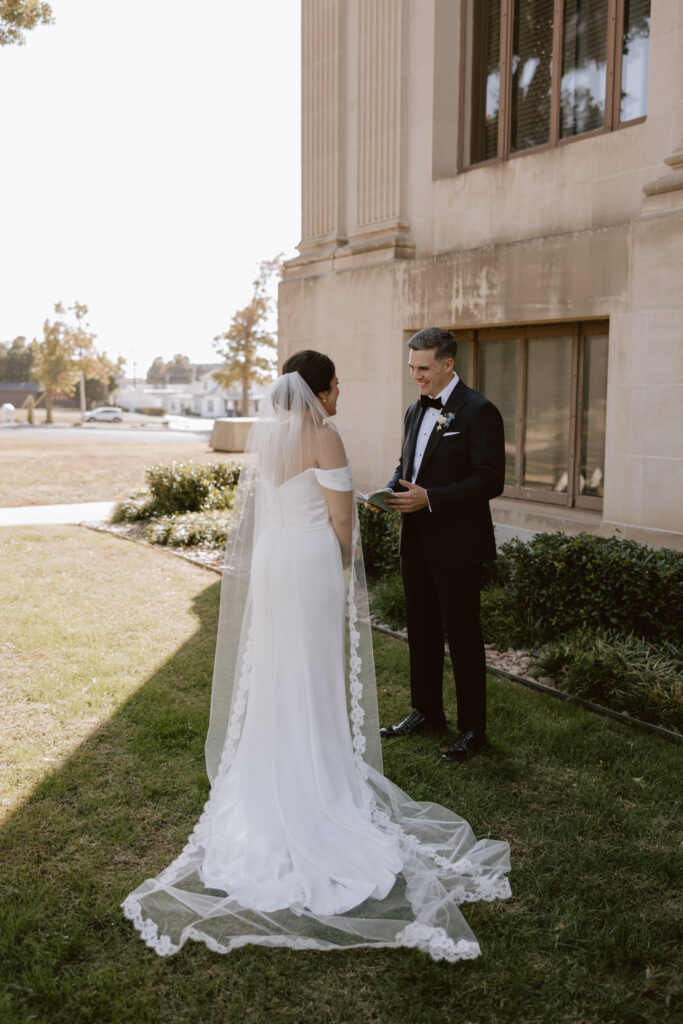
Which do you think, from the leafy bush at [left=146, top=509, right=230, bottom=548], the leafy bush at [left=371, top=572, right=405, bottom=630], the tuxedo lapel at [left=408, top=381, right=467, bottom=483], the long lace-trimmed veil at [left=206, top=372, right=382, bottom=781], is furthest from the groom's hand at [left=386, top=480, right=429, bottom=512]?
the leafy bush at [left=146, top=509, right=230, bottom=548]

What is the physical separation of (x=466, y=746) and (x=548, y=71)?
24.3 ft

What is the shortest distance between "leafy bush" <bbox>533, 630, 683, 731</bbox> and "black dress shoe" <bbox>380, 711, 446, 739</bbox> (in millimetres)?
1161

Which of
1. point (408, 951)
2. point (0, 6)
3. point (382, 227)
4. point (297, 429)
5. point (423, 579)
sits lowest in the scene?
point (408, 951)

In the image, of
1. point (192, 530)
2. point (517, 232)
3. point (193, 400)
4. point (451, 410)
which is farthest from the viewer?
point (193, 400)

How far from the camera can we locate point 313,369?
4.03 m

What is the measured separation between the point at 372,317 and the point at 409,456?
5719 mm

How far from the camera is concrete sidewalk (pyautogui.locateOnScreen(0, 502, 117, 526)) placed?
1416cm

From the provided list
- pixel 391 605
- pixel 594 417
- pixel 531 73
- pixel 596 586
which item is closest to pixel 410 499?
pixel 596 586

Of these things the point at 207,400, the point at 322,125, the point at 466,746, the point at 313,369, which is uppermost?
the point at 322,125

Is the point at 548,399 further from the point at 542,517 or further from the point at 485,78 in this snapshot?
the point at 485,78

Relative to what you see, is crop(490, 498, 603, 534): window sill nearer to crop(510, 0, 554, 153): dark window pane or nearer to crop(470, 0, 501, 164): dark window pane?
crop(510, 0, 554, 153): dark window pane

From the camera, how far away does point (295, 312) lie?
1185cm

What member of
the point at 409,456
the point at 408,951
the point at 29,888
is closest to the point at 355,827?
the point at 408,951

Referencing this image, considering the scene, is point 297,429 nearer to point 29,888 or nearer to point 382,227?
point 29,888
